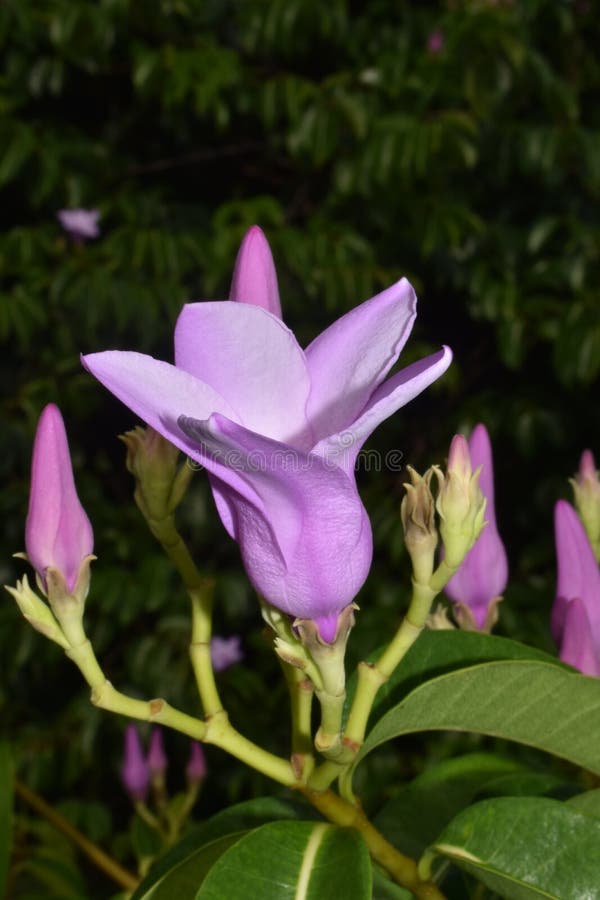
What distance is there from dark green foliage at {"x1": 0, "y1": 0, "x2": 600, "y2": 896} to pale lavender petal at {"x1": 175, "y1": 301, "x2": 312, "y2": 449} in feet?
5.34

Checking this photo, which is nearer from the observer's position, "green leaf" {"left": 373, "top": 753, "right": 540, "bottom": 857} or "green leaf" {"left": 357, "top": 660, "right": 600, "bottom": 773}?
"green leaf" {"left": 357, "top": 660, "right": 600, "bottom": 773}

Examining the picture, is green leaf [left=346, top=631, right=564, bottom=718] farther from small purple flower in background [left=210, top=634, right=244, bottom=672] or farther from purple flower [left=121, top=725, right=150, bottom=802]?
small purple flower in background [left=210, top=634, right=244, bottom=672]

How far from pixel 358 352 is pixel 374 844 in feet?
0.68

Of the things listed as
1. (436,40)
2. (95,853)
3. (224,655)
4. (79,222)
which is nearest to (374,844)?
(95,853)

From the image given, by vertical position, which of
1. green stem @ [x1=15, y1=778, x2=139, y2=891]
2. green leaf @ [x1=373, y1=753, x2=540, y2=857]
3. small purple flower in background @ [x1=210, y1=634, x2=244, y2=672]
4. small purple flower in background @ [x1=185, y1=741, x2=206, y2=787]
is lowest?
small purple flower in background @ [x1=210, y1=634, x2=244, y2=672]

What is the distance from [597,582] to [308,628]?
7.8 inches

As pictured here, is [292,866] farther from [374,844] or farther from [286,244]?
[286,244]

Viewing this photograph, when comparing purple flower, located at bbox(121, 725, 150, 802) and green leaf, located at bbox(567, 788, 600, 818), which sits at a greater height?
green leaf, located at bbox(567, 788, 600, 818)

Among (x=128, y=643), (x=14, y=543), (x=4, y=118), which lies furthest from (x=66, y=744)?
(x=4, y=118)

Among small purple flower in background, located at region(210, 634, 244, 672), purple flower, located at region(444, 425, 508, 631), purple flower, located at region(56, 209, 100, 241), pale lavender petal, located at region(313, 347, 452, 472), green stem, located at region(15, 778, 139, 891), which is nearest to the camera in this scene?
pale lavender petal, located at region(313, 347, 452, 472)

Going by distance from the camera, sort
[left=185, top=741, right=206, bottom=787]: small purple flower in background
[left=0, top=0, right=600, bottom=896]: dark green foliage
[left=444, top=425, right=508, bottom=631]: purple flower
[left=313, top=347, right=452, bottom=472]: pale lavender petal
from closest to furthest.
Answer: [left=313, top=347, right=452, bottom=472]: pale lavender petal, [left=444, top=425, right=508, bottom=631]: purple flower, [left=185, top=741, right=206, bottom=787]: small purple flower in background, [left=0, top=0, right=600, bottom=896]: dark green foliage

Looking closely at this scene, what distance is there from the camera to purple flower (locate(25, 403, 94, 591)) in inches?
15.2

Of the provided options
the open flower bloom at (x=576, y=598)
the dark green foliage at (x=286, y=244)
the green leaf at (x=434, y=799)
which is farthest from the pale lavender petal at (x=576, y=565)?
the dark green foliage at (x=286, y=244)

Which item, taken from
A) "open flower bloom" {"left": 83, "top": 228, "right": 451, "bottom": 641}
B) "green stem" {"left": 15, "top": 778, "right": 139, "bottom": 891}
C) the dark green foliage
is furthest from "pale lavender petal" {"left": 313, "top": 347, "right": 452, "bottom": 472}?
the dark green foliage
